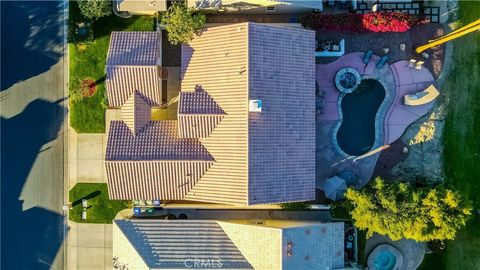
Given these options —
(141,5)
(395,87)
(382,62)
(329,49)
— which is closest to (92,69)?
(141,5)

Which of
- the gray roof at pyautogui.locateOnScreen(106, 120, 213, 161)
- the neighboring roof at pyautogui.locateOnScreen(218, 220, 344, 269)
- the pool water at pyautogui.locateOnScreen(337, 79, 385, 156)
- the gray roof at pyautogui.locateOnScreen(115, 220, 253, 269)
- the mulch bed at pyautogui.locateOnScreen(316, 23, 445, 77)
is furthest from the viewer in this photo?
the pool water at pyautogui.locateOnScreen(337, 79, 385, 156)

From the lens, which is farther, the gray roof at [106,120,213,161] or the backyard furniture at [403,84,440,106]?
the backyard furniture at [403,84,440,106]

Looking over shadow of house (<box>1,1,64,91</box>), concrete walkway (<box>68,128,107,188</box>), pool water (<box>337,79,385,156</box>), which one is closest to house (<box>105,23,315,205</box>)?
concrete walkway (<box>68,128,107,188</box>)

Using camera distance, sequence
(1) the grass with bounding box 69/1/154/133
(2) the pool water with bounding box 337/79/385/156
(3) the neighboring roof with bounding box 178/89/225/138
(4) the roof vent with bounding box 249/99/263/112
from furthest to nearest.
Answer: (1) the grass with bounding box 69/1/154/133
(2) the pool water with bounding box 337/79/385/156
(3) the neighboring roof with bounding box 178/89/225/138
(4) the roof vent with bounding box 249/99/263/112

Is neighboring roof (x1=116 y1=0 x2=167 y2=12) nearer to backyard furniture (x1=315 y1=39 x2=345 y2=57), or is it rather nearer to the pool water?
backyard furniture (x1=315 y1=39 x2=345 y2=57)

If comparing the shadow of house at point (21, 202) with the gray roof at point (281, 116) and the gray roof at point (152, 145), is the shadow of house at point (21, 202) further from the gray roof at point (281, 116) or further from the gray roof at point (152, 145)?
the gray roof at point (281, 116)

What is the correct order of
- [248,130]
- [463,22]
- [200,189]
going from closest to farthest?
[248,130] < [200,189] < [463,22]

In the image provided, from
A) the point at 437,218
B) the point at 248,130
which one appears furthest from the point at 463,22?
the point at 248,130

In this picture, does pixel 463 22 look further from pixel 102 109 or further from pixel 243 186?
pixel 102 109
